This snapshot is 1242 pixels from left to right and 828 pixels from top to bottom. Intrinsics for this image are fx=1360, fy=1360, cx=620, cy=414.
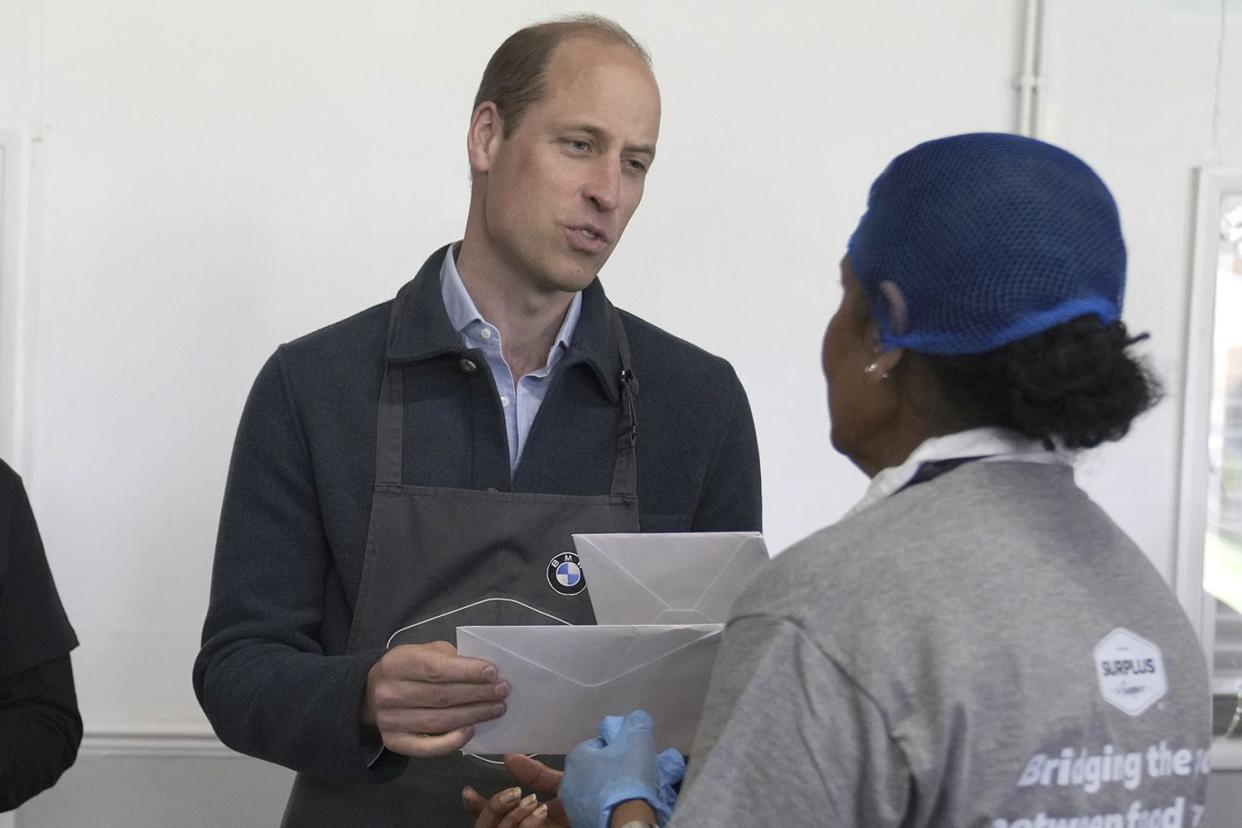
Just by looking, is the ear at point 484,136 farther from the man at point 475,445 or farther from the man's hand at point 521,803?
the man's hand at point 521,803

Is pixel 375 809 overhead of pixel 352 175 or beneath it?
beneath

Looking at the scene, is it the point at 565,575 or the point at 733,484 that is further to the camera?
the point at 733,484

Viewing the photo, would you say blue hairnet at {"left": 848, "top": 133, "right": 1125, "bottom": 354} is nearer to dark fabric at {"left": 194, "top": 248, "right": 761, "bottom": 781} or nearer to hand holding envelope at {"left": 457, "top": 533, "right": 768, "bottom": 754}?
hand holding envelope at {"left": 457, "top": 533, "right": 768, "bottom": 754}

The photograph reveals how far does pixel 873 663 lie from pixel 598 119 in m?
0.82

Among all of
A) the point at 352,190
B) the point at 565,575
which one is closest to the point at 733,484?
the point at 565,575

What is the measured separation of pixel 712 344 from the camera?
2.43m

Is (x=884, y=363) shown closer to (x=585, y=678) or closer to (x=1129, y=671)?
(x=1129, y=671)

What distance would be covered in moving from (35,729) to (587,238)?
2.87 feet

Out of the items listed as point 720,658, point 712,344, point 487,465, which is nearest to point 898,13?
point 712,344

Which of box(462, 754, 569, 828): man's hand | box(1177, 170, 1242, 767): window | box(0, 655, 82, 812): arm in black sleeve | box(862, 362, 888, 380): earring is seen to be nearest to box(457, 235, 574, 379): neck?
box(462, 754, 569, 828): man's hand

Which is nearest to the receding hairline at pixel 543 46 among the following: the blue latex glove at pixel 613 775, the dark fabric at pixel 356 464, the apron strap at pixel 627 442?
the dark fabric at pixel 356 464

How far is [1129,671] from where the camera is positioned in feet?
2.91

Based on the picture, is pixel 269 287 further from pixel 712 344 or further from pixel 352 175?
pixel 712 344

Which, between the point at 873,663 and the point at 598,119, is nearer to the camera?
the point at 873,663
